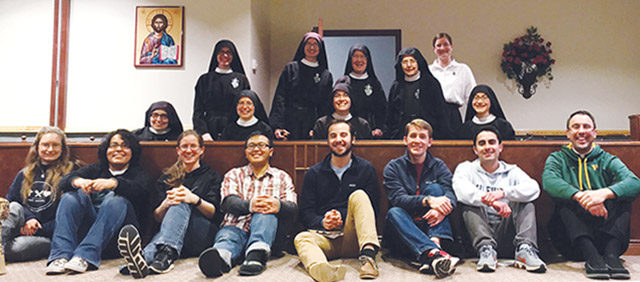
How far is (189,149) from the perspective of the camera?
321 centimetres

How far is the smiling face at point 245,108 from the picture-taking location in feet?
12.2

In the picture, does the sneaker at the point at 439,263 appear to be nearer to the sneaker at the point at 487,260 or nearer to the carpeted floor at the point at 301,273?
the carpeted floor at the point at 301,273

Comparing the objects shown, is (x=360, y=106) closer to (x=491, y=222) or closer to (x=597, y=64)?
(x=491, y=222)

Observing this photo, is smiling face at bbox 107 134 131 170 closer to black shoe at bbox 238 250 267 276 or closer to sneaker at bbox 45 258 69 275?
sneaker at bbox 45 258 69 275

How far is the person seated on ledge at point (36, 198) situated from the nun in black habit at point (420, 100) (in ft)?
7.93

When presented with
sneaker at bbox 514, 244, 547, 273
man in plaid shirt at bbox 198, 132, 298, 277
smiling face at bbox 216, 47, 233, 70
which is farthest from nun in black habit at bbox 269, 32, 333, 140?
sneaker at bbox 514, 244, 547, 273

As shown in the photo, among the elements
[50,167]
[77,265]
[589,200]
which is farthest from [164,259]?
[589,200]

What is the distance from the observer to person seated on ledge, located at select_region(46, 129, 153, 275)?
2.69 meters

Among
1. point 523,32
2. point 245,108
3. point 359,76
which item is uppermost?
point 523,32

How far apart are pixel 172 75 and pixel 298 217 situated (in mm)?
2661

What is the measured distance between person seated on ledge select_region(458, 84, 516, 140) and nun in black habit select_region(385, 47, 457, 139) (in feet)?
0.89

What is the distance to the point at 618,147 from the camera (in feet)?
10.6

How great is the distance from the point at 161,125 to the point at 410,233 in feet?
6.90

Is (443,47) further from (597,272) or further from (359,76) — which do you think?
(597,272)
